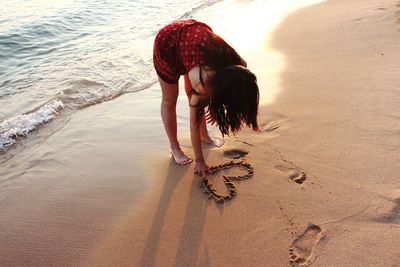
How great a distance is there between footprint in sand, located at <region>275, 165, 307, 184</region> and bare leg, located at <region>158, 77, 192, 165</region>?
71cm

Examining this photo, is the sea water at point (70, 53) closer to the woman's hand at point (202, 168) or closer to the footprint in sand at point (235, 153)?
the woman's hand at point (202, 168)

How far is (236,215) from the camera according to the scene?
2.21 metres

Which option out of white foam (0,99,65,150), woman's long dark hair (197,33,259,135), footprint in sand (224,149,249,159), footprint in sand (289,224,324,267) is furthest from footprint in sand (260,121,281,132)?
white foam (0,99,65,150)

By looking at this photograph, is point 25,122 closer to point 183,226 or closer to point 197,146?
point 197,146

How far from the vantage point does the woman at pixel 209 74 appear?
197cm

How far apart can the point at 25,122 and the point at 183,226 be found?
2.48m

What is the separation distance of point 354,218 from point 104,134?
2.31 meters

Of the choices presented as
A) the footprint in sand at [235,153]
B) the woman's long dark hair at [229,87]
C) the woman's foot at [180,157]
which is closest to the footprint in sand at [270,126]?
the footprint in sand at [235,153]

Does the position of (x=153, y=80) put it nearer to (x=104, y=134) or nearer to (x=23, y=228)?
(x=104, y=134)

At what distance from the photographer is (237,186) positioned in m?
2.48

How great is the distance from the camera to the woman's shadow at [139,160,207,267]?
1953 mm

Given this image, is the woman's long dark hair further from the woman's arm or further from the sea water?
the sea water

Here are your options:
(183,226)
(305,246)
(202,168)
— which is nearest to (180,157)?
(202,168)

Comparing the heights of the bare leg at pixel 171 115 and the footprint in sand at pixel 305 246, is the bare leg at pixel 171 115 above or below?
above
